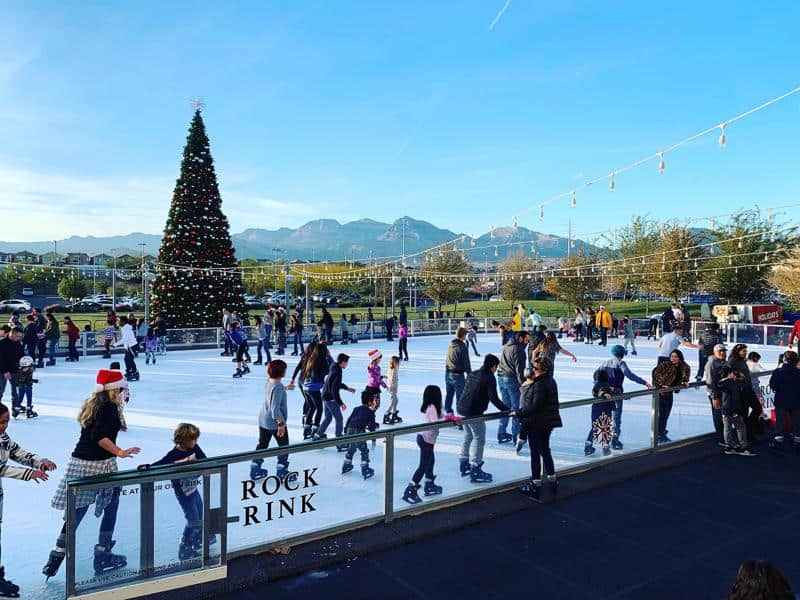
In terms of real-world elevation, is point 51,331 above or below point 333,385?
above

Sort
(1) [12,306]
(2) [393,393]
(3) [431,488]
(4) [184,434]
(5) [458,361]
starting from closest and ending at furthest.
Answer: (4) [184,434], (3) [431,488], (5) [458,361], (2) [393,393], (1) [12,306]

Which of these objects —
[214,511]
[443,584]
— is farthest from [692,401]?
[214,511]

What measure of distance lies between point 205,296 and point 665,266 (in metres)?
31.4

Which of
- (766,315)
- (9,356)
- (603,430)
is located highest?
(766,315)

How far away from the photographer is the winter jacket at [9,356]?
902 centimetres

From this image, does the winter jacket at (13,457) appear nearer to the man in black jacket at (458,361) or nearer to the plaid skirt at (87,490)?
the plaid skirt at (87,490)

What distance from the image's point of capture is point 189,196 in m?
25.5

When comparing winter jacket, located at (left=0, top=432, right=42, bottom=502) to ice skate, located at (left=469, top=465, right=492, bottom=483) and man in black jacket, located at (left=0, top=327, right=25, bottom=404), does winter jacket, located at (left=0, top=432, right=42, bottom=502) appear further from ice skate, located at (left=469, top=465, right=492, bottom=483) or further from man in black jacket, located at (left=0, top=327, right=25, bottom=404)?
man in black jacket, located at (left=0, top=327, right=25, bottom=404)

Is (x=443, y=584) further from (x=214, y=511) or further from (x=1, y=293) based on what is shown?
(x=1, y=293)

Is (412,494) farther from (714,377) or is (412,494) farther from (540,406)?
(714,377)

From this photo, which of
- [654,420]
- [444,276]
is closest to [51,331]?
[654,420]

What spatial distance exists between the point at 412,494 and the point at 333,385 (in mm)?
2705

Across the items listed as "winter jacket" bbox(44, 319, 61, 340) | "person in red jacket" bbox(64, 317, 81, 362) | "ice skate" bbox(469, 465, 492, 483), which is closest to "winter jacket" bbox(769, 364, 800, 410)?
"ice skate" bbox(469, 465, 492, 483)

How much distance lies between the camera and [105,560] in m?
3.60
